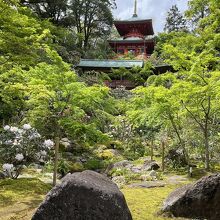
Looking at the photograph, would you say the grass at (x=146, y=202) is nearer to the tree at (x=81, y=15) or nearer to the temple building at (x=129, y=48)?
the temple building at (x=129, y=48)

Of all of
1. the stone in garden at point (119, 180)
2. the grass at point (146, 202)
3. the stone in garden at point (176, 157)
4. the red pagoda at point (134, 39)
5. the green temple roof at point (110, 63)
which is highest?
the red pagoda at point (134, 39)

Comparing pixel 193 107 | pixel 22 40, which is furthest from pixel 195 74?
pixel 22 40

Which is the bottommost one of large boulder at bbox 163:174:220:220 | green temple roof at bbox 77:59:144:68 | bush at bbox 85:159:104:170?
bush at bbox 85:159:104:170

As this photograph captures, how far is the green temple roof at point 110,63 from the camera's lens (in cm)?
3139

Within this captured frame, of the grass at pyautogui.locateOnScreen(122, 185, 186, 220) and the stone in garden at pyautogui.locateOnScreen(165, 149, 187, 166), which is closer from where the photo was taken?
the grass at pyautogui.locateOnScreen(122, 185, 186, 220)

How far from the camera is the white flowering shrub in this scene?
310 inches

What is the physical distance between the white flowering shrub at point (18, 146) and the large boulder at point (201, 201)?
156 inches

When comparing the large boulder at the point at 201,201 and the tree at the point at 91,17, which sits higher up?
the tree at the point at 91,17

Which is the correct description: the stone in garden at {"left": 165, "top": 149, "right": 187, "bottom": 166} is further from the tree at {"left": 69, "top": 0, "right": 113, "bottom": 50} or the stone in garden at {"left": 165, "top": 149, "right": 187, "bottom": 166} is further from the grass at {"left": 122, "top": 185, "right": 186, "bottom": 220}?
the tree at {"left": 69, "top": 0, "right": 113, "bottom": 50}

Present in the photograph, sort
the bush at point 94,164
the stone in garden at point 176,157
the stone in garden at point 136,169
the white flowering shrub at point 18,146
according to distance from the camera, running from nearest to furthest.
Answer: the white flowering shrub at point 18,146, the stone in garden at point 136,169, the stone in garden at point 176,157, the bush at point 94,164

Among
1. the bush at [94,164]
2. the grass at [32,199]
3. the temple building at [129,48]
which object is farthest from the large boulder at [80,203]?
the temple building at [129,48]

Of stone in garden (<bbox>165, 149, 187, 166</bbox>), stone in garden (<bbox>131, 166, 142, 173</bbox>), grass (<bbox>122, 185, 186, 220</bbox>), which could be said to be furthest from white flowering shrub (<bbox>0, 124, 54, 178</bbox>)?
stone in garden (<bbox>165, 149, 187, 166</bbox>)

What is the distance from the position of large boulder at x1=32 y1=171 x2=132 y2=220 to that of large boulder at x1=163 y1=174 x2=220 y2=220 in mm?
1632

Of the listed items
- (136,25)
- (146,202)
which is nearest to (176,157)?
(146,202)
